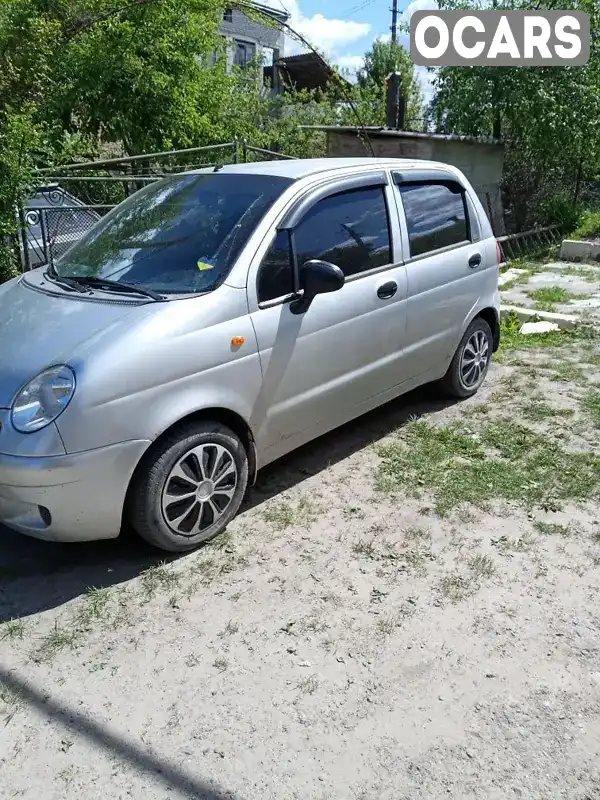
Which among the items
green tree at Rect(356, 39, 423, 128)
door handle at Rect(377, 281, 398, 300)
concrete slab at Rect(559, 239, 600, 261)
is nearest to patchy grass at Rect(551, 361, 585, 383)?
door handle at Rect(377, 281, 398, 300)

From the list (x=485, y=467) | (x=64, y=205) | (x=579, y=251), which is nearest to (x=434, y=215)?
(x=485, y=467)

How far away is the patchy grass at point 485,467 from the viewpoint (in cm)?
398

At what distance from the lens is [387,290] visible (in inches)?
167

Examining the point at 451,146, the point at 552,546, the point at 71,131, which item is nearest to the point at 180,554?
the point at 552,546

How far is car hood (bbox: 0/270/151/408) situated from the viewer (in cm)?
301

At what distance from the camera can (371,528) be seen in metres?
3.65

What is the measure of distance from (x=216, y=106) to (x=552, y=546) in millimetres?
9356

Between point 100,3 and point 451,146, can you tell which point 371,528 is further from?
point 451,146

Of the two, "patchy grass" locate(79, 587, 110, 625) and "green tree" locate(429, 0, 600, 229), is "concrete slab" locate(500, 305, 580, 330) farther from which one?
"green tree" locate(429, 0, 600, 229)

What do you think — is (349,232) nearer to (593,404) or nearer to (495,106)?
(593,404)

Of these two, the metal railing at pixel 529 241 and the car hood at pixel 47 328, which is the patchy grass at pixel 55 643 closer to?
the car hood at pixel 47 328

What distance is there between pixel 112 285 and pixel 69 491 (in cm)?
114

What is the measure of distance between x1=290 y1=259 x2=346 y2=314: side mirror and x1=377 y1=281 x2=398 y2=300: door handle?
1.99 feet

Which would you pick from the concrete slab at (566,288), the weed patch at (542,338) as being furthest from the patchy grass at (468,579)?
the concrete slab at (566,288)
